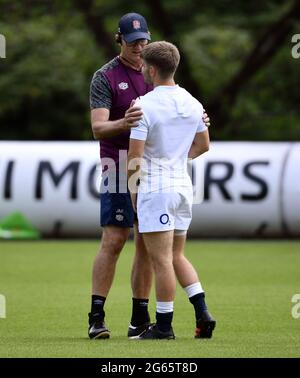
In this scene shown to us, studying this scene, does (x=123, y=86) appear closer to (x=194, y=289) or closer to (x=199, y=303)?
(x=194, y=289)

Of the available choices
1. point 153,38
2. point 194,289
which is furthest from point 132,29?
point 153,38

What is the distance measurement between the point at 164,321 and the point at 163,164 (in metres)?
1.10

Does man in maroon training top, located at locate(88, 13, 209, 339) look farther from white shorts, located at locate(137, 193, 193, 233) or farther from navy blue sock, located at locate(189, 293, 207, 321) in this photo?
navy blue sock, located at locate(189, 293, 207, 321)

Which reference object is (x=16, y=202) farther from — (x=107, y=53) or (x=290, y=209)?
(x=107, y=53)

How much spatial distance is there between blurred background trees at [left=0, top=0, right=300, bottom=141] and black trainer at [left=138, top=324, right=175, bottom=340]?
18.8 metres

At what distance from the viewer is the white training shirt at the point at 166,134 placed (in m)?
8.08

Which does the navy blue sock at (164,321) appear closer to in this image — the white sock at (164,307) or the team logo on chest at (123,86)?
the white sock at (164,307)

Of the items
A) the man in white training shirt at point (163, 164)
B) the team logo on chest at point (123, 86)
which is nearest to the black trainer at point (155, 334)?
the man in white training shirt at point (163, 164)

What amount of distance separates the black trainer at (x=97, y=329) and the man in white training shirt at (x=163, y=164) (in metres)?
0.42

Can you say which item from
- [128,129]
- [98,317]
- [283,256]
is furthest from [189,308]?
[283,256]

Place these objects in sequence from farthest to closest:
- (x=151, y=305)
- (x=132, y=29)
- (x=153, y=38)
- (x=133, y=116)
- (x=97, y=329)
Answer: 1. (x=153, y=38)
2. (x=151, y=305)
3. (x=132, y=29)
4. (x=97, y=329)
5. (x=133, y=116)

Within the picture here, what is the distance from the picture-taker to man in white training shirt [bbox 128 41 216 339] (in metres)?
8.05

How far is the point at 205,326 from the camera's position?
8289mm

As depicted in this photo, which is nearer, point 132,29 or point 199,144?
point 199,144
